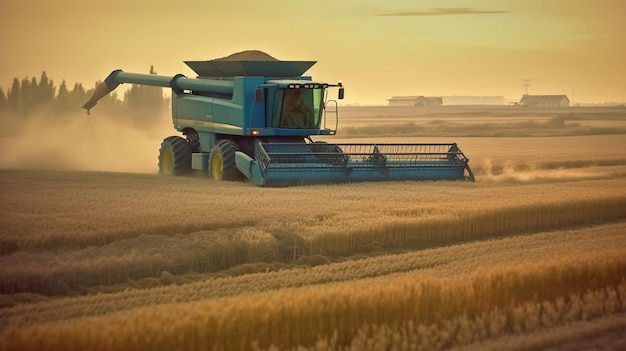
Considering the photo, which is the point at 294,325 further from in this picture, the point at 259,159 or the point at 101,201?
the point at 259,159

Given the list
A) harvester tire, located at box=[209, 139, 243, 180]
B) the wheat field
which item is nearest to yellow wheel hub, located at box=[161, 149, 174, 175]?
harvester tire, located at box=[209, 139, 243, 180]

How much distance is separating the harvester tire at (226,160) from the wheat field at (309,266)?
0.91 metres

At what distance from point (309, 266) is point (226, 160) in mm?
9100

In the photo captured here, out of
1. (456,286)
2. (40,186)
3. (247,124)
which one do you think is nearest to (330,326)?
(456,286)

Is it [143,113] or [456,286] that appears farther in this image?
[143,113]

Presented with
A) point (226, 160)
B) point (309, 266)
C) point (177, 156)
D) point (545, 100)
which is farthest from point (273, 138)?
point (545, 100)

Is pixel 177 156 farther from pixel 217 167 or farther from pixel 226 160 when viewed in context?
pixel 226 160

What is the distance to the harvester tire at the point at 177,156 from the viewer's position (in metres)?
23.3

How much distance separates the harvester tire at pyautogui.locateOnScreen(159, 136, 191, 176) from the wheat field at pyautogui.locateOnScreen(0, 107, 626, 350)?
3.02m

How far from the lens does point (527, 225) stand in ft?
52.3

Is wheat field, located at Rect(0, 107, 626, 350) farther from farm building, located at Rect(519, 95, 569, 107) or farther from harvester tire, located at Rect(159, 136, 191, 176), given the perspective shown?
farm building, located at Rect(519, 95, 569, 107)

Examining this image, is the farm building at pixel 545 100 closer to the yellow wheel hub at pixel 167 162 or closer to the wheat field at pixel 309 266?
the yellow wheel hub at pixel 167 162

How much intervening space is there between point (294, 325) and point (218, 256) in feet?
12.1

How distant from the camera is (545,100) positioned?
133625 millimetres
